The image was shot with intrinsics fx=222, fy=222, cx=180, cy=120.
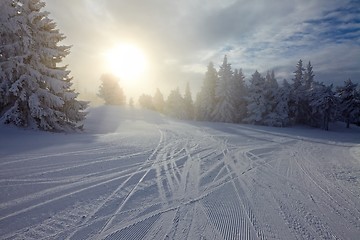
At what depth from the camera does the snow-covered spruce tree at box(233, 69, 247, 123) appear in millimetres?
46750

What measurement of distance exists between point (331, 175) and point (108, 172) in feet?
28.6

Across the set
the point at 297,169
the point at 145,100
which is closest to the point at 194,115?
the point at 145,100

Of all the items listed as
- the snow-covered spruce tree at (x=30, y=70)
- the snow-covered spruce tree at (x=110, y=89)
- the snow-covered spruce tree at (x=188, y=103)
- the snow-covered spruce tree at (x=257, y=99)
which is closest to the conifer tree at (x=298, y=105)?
the snow-covered spruce tree at (x=257, y=99)

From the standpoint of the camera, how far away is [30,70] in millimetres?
15266

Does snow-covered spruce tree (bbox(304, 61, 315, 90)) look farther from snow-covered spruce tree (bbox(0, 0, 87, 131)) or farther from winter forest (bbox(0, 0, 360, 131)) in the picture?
snow-covered spruce tree (bbox(0, 0, 87, 131))

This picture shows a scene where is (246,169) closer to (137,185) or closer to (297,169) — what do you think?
(297,169)

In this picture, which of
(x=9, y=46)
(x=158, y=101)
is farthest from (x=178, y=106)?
(x=9, y=46)

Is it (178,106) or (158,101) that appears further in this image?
(158,101)

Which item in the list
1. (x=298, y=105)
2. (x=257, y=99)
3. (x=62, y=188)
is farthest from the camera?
(x=298, y=105)

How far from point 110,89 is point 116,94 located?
226 centimetres

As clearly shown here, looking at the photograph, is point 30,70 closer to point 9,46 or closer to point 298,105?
point 9,46

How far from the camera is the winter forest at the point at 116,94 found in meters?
15.1

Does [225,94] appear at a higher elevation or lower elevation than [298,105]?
higher

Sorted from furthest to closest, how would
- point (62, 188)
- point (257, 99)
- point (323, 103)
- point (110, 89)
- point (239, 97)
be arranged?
point (110, 89) → point (239, 97) → point (257, 99) → point (323, 103) → point (62, 188)
